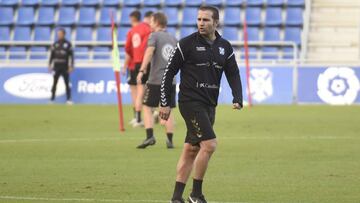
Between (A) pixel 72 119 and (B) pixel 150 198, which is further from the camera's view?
(A) pixel 72 119

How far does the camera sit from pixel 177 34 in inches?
1372

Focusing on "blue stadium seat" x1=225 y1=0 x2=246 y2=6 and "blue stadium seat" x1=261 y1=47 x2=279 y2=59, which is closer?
"blue stadium seat" x1=261 y1=47 x2=279 y2=59


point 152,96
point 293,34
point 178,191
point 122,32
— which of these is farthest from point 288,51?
point 178,191

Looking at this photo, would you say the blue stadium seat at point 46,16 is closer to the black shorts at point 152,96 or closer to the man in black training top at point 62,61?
the man in black training top at point 62,61

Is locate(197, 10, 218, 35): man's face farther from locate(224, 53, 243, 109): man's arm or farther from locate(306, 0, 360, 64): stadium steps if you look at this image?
locate(306, 0, 360, 64): stadium steps

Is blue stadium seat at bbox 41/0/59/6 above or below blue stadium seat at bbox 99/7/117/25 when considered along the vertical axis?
above

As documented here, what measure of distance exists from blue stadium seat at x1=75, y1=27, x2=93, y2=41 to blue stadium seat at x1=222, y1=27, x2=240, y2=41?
467cm

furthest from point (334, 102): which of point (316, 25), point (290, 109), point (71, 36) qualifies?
point (71, 36)

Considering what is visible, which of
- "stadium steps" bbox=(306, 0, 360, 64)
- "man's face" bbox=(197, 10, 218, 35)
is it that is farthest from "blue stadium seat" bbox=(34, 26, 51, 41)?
"man's face" bbox=(197, 10, 218, 35)

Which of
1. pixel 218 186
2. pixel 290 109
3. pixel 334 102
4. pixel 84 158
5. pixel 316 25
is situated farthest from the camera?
pixel 316 25

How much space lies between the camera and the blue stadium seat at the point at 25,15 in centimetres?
3591

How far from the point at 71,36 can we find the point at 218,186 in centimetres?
2470

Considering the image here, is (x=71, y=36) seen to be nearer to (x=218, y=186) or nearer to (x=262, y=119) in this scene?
(x=262, y=119)

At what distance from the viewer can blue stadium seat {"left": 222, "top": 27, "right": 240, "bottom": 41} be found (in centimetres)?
3450
